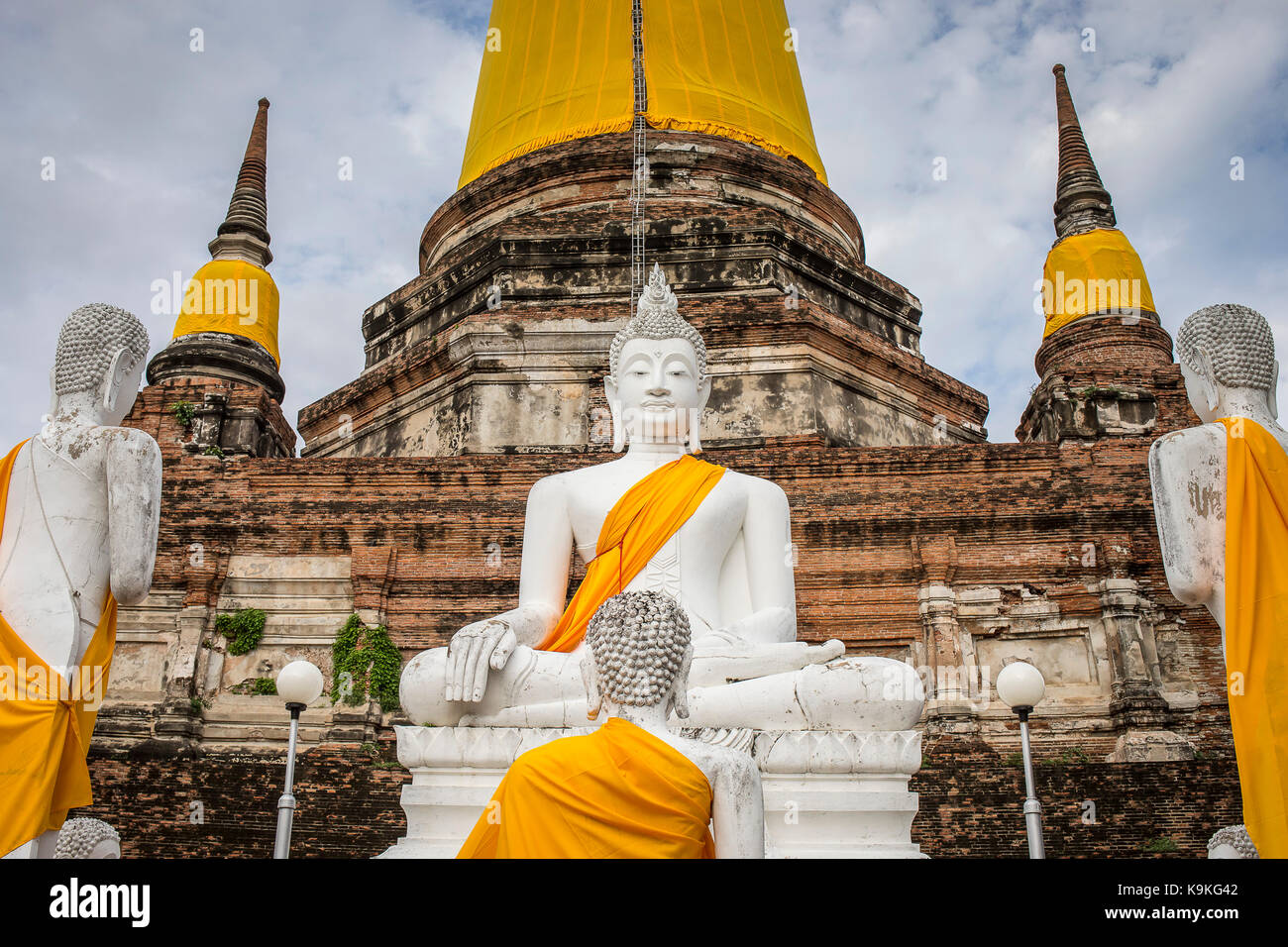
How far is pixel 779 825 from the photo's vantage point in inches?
177

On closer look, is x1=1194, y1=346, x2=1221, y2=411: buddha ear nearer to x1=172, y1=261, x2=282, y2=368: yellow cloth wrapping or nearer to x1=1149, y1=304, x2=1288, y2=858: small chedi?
x1=1149, y1=304, x2=1288, y2=858: small chedi

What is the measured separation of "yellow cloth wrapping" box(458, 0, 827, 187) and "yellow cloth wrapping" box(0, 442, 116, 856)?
14.2 m

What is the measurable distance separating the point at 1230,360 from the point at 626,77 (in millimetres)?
14258

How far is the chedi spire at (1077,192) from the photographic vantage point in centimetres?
1720

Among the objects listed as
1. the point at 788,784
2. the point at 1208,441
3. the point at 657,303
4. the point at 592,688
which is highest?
the point at 657,303

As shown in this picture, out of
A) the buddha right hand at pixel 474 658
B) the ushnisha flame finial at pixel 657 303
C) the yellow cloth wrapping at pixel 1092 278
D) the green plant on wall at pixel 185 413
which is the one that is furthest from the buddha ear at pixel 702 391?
the yellow cloth wrapping at pixel 1092 278

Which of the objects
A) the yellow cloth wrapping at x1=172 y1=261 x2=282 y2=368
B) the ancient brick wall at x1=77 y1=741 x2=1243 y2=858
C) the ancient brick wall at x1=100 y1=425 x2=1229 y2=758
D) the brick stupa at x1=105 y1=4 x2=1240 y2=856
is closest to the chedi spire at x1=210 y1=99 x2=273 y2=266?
the yellow cloth wrapping at x1=172 y1=261 x2=282 y2=368

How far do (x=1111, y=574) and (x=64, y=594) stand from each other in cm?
928

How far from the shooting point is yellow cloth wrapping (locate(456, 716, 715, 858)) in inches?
119

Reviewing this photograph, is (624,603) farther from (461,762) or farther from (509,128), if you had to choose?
(509,128)

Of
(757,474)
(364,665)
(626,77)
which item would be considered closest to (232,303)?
(626,77)

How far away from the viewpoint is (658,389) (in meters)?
6.27

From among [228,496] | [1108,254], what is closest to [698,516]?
[228,496]

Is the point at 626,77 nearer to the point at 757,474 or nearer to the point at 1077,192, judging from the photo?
the point at 1077,192
